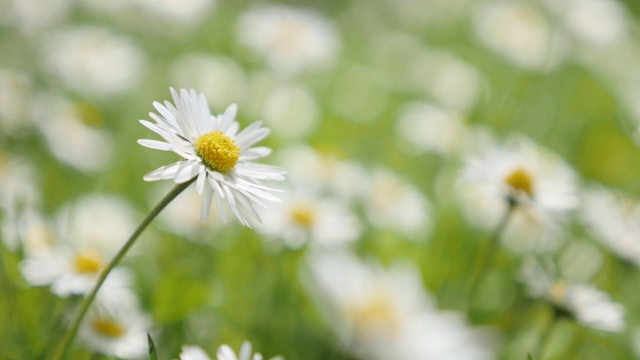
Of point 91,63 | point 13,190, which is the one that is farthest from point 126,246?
point 91,63

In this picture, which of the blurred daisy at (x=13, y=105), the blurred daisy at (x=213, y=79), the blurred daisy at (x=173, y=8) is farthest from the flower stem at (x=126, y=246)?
the blurred daisy at (x=173, y=8)

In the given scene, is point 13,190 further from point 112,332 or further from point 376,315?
point 376,315

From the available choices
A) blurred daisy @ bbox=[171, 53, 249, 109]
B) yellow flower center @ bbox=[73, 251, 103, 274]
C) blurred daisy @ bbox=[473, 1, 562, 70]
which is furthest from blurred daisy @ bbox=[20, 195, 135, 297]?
blurred daisy @ bbox=[473, 1, 562, 70]

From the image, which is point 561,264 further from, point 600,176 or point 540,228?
point 600,176

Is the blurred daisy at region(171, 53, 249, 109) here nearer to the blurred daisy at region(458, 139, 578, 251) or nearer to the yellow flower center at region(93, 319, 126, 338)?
the blurred daisy at region(458, 139, 578, 251)

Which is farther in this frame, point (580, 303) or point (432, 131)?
point (432, 131)
